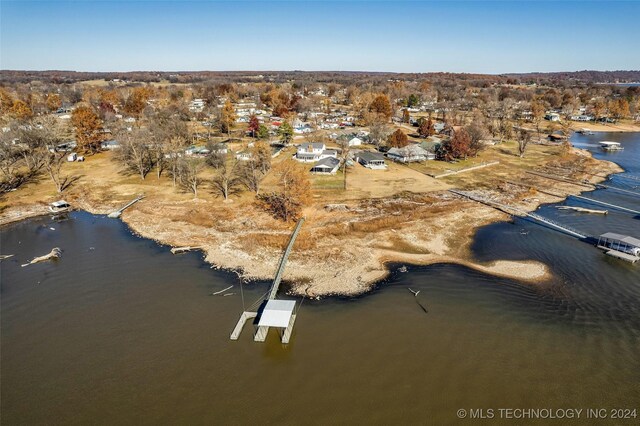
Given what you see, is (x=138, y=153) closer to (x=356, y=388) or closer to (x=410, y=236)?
(x=410, y=236)

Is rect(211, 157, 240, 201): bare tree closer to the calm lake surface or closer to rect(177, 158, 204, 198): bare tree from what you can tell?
rect(177, 158, 204, 198): bare tree

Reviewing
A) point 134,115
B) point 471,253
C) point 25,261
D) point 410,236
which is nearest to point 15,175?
point 25,261

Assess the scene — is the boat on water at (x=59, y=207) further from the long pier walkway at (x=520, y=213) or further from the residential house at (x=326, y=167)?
the long pier walkway at (x=520, y=213)

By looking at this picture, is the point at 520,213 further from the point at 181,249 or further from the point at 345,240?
the point at 181,249

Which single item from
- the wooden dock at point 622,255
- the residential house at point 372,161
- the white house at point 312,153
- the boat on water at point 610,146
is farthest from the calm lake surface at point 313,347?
the boat on water at point 610,146

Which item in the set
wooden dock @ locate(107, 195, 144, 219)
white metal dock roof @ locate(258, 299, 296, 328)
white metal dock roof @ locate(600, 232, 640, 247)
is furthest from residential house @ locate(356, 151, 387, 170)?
white metal dock roof @ locate(258, 299, 296, 328)

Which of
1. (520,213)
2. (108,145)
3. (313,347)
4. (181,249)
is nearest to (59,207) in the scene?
(181,249)

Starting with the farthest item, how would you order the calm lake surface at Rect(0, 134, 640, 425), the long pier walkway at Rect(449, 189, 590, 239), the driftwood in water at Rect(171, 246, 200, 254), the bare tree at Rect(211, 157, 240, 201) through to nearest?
the bare tree at Rect(211, 157, 240, 201)
the long pier walkway at Rect(449, 189, 590, 239)
the driftwood in water at Rect(171, 246, 200, 254)
the calm lake surface at Rect(0, 134, 640, 425)
